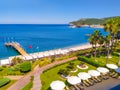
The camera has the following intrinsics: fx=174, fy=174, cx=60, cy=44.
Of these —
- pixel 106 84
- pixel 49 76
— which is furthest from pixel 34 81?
pixel 106 84

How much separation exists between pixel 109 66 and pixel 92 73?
5.77 meters

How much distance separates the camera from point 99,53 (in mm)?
54188

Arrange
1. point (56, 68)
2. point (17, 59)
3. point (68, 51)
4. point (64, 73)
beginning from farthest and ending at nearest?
point (68, 51) → point (17, 59) → point (56, 68) → point (64, 73)

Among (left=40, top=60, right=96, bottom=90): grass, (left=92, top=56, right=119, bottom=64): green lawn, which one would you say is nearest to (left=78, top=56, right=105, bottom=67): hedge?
(left=40, top=60, right=96, bottom=90): grass

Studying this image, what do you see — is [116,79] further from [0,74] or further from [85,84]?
[0,74]

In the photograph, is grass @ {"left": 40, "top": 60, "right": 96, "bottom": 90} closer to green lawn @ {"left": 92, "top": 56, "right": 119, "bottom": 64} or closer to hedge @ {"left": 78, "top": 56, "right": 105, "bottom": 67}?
hedge @ {"left": 78, "top": 56, "right": 105, "bottom": 67}

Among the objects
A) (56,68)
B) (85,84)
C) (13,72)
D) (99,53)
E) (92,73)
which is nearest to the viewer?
(85,84)

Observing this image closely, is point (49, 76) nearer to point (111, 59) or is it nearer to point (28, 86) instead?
point (28, 86)

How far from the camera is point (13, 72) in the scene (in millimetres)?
39656

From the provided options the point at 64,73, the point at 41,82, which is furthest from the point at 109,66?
the point at 41,82

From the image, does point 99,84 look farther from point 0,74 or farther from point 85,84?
point 0,74

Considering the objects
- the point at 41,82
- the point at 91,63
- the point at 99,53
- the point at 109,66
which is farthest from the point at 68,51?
the point at 41,82

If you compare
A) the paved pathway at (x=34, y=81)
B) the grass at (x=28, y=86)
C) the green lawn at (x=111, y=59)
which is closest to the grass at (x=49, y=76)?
the paved pathway at (x=34, y=81)

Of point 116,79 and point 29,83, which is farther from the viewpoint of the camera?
point 116,79
